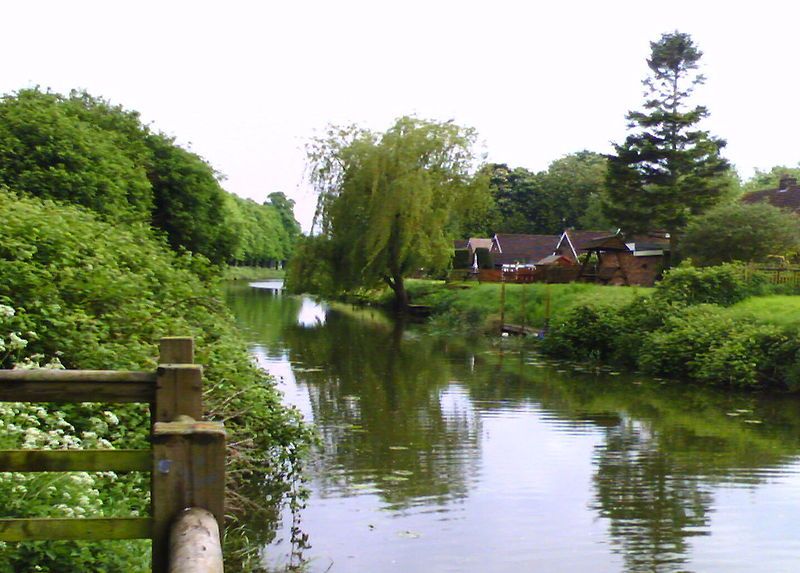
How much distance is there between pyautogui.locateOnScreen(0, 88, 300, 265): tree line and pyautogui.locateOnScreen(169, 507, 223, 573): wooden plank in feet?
46.2

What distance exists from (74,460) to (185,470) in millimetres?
536

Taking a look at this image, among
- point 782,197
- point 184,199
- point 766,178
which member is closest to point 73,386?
point 184,199

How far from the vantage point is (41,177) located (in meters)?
17.8

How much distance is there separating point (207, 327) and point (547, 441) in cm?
631

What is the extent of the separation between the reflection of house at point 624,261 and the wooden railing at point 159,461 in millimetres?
41918

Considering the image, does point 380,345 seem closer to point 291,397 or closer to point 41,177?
point 291,397

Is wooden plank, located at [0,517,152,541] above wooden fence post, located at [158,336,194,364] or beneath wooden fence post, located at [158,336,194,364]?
beneath

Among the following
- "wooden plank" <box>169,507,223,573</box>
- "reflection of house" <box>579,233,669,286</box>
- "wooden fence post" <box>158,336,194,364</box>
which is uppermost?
"reflection of house" <box>579,233,669,286</box>

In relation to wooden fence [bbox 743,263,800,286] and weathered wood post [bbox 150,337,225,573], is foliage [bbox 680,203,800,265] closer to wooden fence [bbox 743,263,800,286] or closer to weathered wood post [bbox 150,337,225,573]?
wooden fence [bbox 743,263,800,286]

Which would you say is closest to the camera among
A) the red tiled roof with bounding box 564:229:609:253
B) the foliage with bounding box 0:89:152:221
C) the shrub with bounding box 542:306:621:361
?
the foliage with bounding box 0:89:152:221

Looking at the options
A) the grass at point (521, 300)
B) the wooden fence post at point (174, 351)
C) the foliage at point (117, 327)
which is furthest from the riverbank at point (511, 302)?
the wooden fence post at point (174, 351)

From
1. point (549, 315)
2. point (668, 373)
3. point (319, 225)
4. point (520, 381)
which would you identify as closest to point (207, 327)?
point (520, 381)

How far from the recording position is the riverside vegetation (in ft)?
15.7

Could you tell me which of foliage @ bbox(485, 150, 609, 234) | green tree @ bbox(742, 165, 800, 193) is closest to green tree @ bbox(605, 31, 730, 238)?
foliage @ bbox(485, 150, 609, 234)
